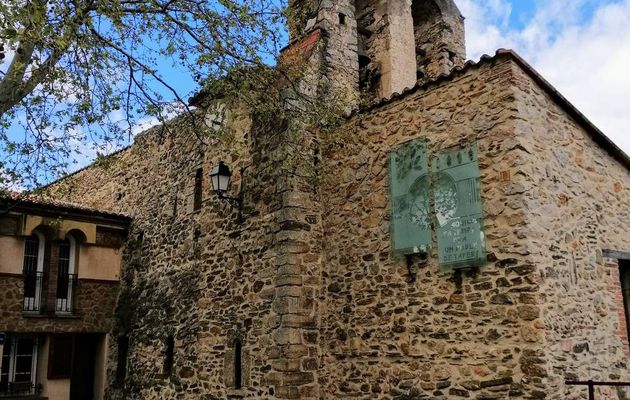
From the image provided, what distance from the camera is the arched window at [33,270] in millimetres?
11526

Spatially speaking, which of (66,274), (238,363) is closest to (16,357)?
(66,274)

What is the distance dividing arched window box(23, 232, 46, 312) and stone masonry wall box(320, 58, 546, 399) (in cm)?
628

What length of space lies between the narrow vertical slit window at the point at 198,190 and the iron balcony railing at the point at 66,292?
323 cm

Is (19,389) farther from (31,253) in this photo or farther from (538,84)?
(538,84)

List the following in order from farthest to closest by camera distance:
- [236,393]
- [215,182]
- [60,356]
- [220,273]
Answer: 1. [60,356]
2. [220,273]
3. [215,182]
4. [236,393]

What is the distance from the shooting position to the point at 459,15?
12.0 metres

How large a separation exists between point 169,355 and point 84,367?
2.91 metres

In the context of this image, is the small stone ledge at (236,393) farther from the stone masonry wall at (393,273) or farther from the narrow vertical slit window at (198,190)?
the narrow vertical slit window at (198,190)

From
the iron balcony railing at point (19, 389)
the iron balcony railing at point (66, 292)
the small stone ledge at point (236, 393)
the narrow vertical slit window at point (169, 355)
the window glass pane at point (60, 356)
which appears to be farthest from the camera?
the iron balcony railing at point (66, 292)

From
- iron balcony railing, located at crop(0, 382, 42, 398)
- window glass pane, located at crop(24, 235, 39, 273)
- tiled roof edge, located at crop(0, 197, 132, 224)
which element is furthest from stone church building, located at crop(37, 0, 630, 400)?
window glass pane, located at crop(24, 235, 39, 273)

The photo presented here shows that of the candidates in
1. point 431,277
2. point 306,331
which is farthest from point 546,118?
point 306,331

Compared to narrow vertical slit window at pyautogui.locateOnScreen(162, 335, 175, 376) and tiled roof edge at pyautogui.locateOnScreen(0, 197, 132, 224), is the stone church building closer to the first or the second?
narrow vertical slit window at pyautogui.locateOnScreen(162, 335, 175, 376)

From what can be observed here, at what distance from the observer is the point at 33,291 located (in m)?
11.6

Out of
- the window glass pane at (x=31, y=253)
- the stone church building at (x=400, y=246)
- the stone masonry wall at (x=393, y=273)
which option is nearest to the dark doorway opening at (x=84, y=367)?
the stone church building at (x=400, y=246)
